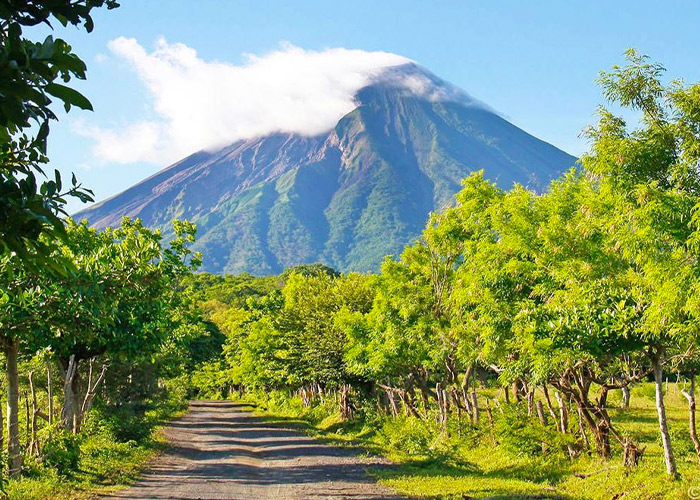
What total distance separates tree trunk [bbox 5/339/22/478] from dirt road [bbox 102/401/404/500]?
7.82 feet

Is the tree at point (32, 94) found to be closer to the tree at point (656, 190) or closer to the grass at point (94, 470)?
the tree at point (656, 190)

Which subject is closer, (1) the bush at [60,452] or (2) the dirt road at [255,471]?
(2) the dirt road at [255,471]

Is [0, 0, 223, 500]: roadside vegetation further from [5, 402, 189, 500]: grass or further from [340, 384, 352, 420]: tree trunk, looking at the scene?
[340, 384, 352, 420]: tree trunk

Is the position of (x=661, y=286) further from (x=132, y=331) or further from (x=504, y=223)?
(x=132, y=331)

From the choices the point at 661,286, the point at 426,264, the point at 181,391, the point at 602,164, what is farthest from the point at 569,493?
the point at 181,391

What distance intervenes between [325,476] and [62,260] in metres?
16.7

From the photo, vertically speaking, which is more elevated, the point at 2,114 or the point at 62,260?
the point at 2,114

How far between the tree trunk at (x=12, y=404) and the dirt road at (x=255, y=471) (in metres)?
2.38

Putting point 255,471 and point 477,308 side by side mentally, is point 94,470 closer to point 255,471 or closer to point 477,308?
point 255,471

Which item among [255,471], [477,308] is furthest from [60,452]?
[477,308]

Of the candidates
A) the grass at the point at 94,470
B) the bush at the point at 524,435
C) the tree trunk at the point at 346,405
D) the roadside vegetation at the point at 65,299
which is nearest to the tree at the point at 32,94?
the roadside vegetation at the point at 65,299

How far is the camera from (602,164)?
11.1 meters

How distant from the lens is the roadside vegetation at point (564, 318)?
1031 cm

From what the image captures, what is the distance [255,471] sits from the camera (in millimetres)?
19578
